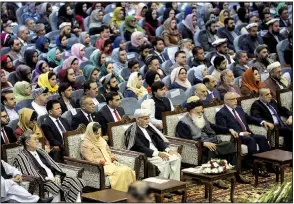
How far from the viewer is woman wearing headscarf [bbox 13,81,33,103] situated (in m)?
10.2

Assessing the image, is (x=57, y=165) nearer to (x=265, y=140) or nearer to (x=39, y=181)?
(x=39, y=181)

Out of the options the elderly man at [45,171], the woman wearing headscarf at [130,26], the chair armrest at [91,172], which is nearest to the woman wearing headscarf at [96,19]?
the woman wearing headscarf at [130,26]

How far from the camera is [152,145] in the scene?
9266 millimetres

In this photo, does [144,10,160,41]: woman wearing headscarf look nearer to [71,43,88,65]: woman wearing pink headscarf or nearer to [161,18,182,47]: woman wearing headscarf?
[161,18,182,47]: woman wearing headscarf

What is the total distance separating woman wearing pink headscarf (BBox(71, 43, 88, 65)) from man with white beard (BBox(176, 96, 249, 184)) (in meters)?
Answer: 3.27

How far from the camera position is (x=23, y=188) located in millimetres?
8062

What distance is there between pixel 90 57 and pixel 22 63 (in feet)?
2.91

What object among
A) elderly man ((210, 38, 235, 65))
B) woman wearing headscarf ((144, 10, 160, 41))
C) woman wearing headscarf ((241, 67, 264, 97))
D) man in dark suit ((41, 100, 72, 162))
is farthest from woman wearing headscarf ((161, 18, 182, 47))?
man in dark suit ((41, 100, 72, 162))

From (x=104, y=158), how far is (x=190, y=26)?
654 cm

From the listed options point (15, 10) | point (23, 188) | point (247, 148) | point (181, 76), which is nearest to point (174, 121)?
point (247, 148)

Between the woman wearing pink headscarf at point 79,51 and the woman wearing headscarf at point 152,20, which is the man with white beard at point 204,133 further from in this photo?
the woman wearing headscarf at point 152,20

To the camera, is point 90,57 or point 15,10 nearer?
point 90,57

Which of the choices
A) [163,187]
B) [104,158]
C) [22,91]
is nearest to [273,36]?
[22,91]

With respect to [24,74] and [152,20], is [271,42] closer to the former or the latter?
[152,20]
